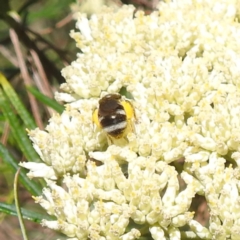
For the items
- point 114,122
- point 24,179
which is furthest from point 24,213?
point 114,122

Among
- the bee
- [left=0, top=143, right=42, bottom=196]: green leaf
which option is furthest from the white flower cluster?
[left=0, top=143, right=42, bottom=196]: green leaf

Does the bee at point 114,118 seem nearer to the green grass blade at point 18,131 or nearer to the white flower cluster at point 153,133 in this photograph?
the white flower cluster at point 153,133

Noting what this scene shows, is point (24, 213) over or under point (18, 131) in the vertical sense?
under

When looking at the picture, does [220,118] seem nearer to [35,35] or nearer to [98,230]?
[98,230]

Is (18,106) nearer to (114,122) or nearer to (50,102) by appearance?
(50,102)

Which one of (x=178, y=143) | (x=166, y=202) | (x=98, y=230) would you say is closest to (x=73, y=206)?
(x=98, y=230)

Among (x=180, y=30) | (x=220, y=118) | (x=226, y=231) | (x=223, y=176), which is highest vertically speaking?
(x=180, y=30)
